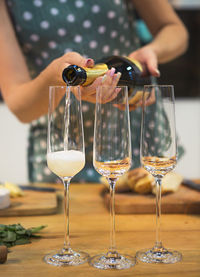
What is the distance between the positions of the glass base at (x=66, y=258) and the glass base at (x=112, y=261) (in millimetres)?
22

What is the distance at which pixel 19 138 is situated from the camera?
330 cm

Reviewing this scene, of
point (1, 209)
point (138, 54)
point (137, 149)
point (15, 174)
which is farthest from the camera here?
point (15, 174)

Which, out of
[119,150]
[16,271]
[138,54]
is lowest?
[16,271]

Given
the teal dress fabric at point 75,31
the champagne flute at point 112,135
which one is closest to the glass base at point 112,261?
the champagne flute at point 112,135

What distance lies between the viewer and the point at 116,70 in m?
1.08

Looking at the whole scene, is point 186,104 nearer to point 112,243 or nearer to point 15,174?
point 15,174

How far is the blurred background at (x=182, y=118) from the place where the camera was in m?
3.27

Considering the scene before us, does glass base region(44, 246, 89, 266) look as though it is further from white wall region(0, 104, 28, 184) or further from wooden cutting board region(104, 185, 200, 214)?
white wall region(0, 104, 28, 184)

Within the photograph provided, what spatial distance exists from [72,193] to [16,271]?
607mm

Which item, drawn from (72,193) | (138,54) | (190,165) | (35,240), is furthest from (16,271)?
(190,165)

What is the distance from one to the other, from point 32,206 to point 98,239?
0.94 feet

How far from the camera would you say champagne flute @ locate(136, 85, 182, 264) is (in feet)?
2.80

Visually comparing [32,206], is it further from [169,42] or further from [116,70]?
[169,42]

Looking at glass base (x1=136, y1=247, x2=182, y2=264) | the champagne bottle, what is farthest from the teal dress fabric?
glass base (x1=136, y1=247, x2=182, y2=264)
